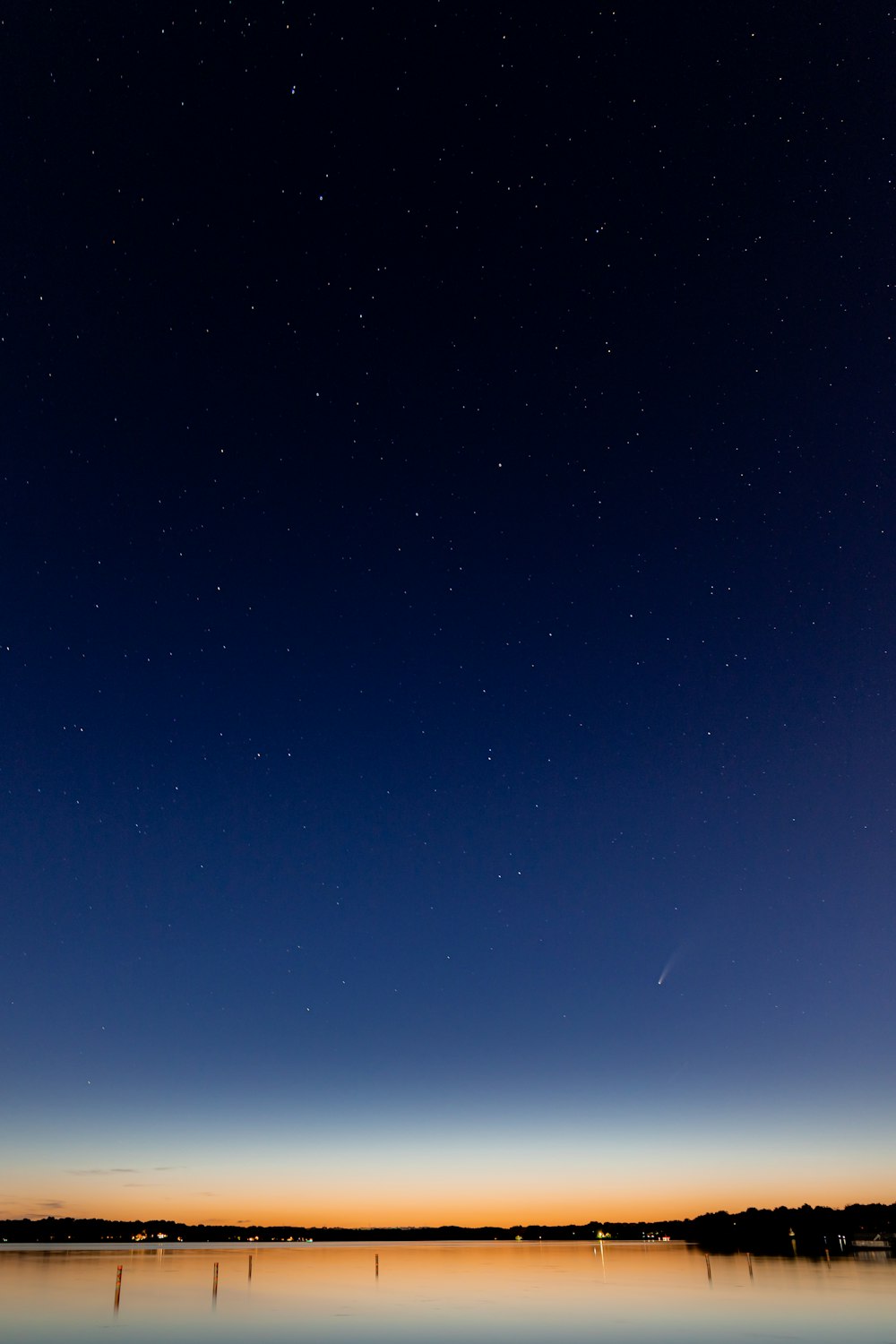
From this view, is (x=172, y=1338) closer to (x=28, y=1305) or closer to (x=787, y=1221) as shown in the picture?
(x=28, y=1305)

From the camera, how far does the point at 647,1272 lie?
73375 mm

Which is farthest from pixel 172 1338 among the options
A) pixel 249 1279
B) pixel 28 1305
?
pixel 249 1279

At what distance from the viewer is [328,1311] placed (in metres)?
46.6

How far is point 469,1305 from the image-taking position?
48719 mm

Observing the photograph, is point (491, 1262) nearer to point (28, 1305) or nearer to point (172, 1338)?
point (28, 1305)

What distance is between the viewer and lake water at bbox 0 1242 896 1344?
3700 cm

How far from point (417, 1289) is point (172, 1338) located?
88.6 ft

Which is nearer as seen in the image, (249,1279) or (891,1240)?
(249,1279)

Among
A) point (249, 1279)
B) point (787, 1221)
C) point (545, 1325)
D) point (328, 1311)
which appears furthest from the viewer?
point (787, 1221)

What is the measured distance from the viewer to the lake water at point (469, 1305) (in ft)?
121

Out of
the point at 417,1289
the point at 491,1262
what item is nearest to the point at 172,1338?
the point at 417,1289

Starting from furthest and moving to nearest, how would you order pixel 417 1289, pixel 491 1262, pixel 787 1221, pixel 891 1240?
pixel 787 1221
pixel 891 1240
pixel 491 1262
pixel 417 1289

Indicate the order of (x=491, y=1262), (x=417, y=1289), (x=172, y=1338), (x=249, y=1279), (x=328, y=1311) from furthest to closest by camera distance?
(x=491, y=1262)
(x=249, y=1279)
(x=417, y=1289)
(x=328, y=1311)
(x=172, y=1338)

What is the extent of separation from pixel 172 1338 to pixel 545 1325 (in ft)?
48.4
